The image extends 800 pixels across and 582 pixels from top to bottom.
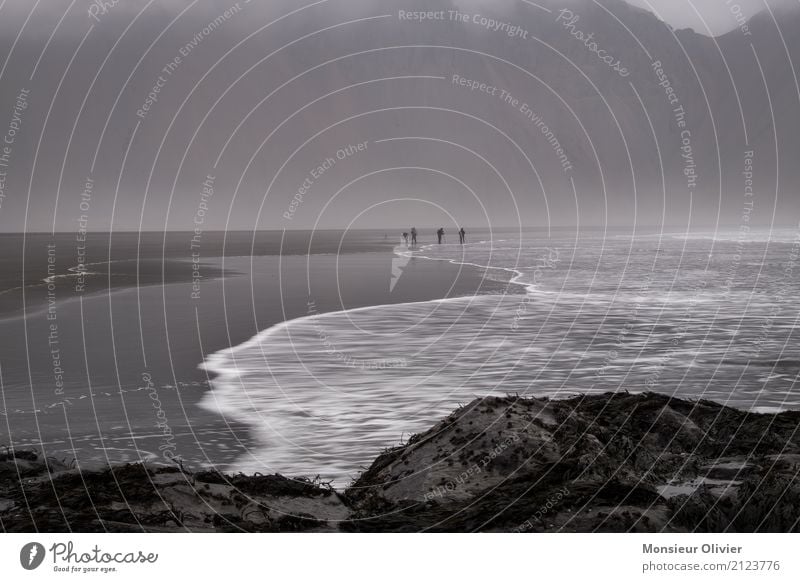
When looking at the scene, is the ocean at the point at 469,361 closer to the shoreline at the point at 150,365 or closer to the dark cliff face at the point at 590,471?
the shoreline at the point at 150,365

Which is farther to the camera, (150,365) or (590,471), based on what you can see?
(150,365)

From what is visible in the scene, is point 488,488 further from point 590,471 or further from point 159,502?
point 159,502

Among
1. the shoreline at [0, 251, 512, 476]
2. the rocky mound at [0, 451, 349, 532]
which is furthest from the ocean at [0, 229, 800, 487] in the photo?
the rocky mound at [0, 451, 349, 532]

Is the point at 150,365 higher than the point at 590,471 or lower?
lower

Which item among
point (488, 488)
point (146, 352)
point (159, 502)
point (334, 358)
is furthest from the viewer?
point (146, 352)

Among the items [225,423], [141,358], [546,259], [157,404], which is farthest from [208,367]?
[546,259]

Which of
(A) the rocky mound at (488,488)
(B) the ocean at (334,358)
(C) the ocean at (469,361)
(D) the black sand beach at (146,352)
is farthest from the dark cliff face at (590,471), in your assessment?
(D) the black sand beach at (146,352)

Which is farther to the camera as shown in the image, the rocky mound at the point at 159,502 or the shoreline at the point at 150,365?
the shoreline at the point at 150,365

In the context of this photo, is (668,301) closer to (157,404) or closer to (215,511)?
(157,404)

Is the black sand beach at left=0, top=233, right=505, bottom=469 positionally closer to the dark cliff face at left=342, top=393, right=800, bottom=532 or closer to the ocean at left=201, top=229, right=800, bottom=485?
the ocean at left=201, top=229, right=800, bottom=485

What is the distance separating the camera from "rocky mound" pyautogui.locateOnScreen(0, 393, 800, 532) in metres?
8.16

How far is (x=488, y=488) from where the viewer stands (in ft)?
30.2

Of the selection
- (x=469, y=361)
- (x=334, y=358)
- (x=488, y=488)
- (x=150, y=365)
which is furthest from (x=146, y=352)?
(x=488, y=488)

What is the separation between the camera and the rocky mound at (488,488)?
816 cm
